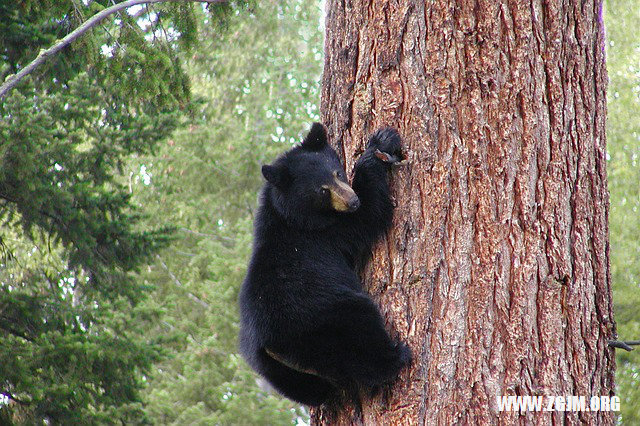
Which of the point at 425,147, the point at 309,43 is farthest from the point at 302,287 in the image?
the point at 309,43

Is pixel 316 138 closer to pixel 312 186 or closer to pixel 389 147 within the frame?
pixel 312 186

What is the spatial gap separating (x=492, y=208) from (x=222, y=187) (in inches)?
738

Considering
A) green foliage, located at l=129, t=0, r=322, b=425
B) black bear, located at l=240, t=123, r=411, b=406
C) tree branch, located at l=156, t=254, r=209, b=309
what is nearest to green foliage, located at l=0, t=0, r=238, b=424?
black bear, located at l=240, t=123, r=411, b=406

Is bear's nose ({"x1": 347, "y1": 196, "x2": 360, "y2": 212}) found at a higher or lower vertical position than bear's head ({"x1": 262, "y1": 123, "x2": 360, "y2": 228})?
lower

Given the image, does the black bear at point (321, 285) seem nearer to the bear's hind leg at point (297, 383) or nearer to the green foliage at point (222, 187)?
the bear's hind leg at point (297, 383)

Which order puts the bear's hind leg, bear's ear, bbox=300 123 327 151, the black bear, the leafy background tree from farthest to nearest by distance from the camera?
the leafy background tree < bear's ear, bbox=300 123 327 151 < the bear's hind leg < the black bear

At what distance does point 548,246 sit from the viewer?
10.8 ft

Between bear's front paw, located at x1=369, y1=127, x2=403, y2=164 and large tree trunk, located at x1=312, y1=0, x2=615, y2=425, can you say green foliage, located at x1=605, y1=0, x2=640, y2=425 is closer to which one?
large tree trunk, located at x1=312, y1=0, x2=615, y2=425

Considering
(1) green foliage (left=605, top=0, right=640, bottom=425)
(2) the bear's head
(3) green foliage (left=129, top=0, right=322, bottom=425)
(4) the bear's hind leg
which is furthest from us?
(3) green foliage (left=129, top=0, right=322, bottom=425)

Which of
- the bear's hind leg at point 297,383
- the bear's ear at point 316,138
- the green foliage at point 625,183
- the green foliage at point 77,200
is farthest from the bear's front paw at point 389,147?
the green foliage at point 625,183

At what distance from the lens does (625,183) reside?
14320mm

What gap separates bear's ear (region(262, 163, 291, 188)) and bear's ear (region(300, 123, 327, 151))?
0.20 metres

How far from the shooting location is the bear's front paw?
142 inches

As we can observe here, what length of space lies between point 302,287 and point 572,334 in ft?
4.30
